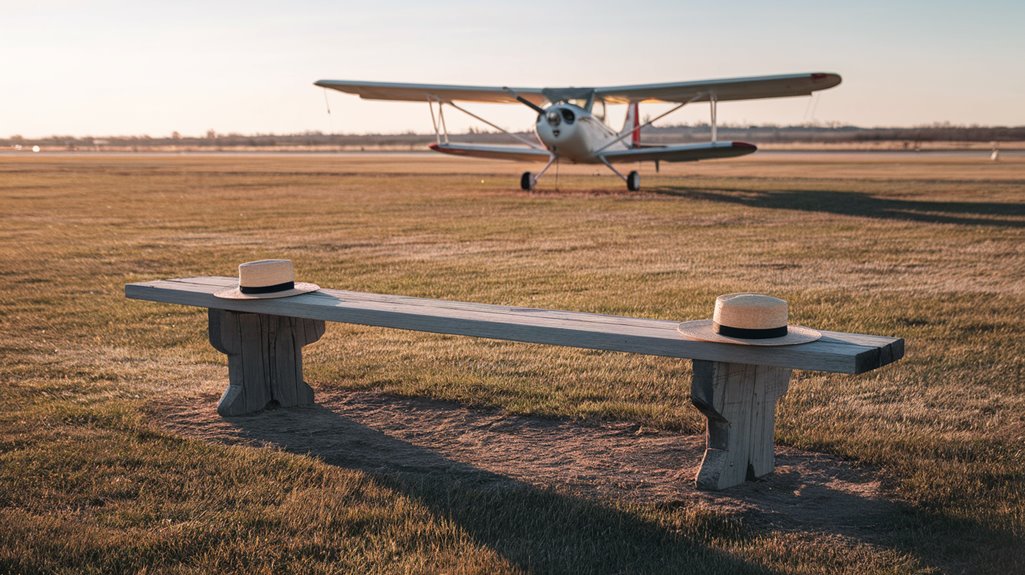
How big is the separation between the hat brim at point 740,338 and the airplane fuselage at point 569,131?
69.3ft

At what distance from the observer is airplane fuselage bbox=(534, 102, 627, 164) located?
974 inches

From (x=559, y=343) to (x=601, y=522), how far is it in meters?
0.86

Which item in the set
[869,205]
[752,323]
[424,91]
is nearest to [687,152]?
[869,205]

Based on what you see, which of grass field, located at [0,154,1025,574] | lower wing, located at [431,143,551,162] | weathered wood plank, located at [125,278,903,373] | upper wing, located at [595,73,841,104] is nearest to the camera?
grass field, located at [0,154,1025,574]

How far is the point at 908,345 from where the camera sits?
683cm

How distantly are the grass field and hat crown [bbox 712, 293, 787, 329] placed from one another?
0.81m

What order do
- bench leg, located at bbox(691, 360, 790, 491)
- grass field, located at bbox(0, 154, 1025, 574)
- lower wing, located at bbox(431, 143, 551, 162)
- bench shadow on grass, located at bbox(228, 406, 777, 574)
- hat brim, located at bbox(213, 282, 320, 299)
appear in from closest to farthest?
1. bench shadow on grass, located at bbox(228, 406, 777, 574)
2. grass field, located at bbox(0, 154, 1025, 574)
3. bench leg, located at bbox(691, 360, 790, 491)
4. hat brim, located at bbox(213, 282, 320, 299)
5. lower wing, located at bbox(431, 143, 551, 162)

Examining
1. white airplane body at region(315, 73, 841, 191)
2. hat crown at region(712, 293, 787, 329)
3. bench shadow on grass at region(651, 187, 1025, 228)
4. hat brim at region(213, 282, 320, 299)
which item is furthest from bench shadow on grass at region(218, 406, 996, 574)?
white airplane body at region(315, 73, 841, 191)

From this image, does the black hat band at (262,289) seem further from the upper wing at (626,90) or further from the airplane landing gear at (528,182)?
the airplane landing gear at (528,182)

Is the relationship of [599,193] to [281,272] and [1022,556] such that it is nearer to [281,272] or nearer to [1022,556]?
[281,272]

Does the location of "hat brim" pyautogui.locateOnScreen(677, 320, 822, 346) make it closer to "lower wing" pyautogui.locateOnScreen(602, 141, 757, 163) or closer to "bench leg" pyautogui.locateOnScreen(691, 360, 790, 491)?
"bench leg" pyautogui.locateOnScreen(691, 360, 790, 491)

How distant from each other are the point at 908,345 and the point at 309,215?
530 inches

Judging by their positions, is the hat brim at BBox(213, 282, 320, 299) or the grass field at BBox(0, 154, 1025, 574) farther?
the hat brim at BBox(213, 282, 320, 299)

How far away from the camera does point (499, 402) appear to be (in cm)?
546
